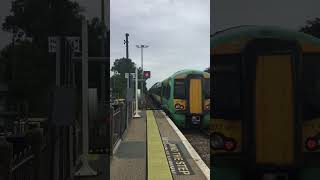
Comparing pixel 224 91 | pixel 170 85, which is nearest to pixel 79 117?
pixel 224 91

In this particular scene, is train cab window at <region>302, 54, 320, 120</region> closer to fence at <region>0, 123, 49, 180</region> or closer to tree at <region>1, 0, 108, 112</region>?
fence at <region>0, 123, 49, 180</region>

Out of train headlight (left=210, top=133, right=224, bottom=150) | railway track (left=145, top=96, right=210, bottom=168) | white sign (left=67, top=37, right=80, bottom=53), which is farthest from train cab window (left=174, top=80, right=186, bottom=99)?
train headlight (left=210, top=133, right=224, bottom=150)

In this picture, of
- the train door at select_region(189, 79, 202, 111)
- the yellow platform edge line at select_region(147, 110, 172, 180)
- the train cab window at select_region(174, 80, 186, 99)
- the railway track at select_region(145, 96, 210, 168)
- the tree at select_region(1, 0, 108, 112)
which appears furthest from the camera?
the train cab window at select_region(174, 80, 186, 99)

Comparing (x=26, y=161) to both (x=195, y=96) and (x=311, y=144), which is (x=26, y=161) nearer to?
(x=311, y=144)

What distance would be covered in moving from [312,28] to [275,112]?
1.31 meters

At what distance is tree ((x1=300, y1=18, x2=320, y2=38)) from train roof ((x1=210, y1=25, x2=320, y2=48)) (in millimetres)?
71

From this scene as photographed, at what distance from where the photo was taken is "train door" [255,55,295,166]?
5.88 metres

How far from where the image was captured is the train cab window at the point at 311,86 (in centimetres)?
614

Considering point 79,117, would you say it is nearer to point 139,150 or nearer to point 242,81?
point 139,150

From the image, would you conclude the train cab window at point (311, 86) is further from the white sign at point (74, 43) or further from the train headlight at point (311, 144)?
the white sign at point (74, 43)

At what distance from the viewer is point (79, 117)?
1102 centimetres

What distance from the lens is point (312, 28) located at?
253 inches

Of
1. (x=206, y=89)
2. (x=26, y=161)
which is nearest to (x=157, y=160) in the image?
(x=26, y=161)

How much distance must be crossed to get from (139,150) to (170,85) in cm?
1067
